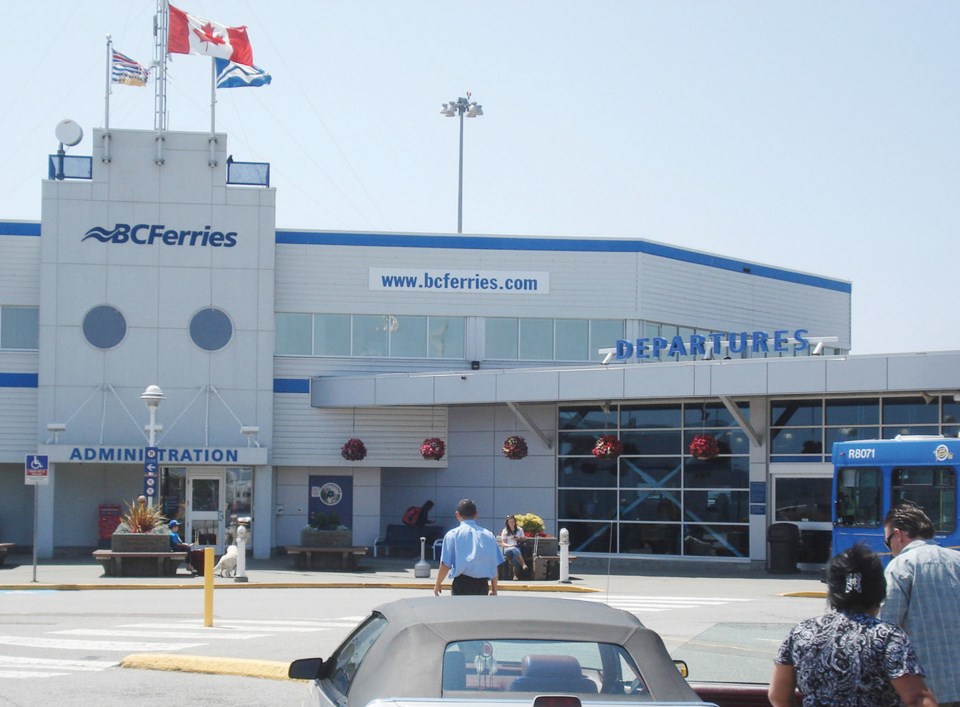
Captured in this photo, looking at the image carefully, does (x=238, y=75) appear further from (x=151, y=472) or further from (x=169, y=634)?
(x=169, y=634)

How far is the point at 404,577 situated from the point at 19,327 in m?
13.4

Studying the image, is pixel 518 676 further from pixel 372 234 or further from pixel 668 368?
pixel 372 234

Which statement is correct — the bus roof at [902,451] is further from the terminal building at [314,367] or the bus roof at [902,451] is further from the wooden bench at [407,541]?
the wooden bench at [407,541]

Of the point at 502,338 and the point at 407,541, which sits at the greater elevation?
the point at 502,338

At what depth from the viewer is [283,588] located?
84.1 feet

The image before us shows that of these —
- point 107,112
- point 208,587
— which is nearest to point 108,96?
point 107,112

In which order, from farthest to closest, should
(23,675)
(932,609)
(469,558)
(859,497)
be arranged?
(859,497) < (23,675) < (469,558) < (932,609)

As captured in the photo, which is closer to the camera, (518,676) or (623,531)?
(518,676)

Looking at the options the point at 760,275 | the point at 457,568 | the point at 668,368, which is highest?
the point at 760,275

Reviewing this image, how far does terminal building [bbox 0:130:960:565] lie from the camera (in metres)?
32.5

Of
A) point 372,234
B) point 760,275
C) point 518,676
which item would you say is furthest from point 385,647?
point 760,275

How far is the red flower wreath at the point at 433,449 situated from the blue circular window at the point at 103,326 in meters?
8.31

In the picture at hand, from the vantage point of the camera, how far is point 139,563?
90.2 feet

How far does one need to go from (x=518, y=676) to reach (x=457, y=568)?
6.72 m
